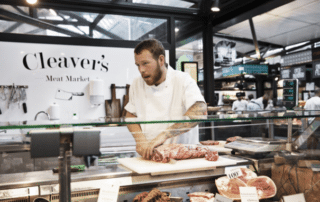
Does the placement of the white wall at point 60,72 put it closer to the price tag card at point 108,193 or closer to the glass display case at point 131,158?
the glass display case at point 131,158

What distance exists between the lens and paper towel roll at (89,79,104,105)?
4.32 meters

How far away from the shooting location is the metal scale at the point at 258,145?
5.52 feet

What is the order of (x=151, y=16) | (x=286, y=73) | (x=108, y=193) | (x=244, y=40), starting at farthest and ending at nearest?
(x=286, y=73)
(x=244, y=40)
(x=151, y=16)
(x=108, y=193)

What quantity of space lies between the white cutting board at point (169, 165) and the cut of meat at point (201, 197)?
0.43 ft

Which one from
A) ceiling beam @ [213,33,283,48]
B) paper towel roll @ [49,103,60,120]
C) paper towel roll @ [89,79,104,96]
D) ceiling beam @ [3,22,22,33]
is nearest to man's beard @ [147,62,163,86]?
paper towel roll @ [89,79,104,96]

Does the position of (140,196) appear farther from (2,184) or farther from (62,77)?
(62,77)

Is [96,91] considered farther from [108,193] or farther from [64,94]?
[108,193]

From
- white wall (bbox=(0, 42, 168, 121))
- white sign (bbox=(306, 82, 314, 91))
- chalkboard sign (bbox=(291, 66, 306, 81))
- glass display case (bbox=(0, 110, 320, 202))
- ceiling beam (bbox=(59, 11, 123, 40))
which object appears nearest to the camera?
glass display case (bbox=(0, 110, 320, 202))

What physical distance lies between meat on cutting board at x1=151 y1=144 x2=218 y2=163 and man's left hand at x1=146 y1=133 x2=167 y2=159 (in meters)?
0.02

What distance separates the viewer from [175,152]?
5.16ft

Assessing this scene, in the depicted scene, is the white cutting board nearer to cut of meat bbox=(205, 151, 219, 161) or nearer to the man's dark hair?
cut of meat bbox=(205, 151, 219, 161)

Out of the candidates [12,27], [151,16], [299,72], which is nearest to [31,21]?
[12,27]

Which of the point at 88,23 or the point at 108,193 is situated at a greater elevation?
the point at 88,23

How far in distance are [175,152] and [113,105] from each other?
313cm
